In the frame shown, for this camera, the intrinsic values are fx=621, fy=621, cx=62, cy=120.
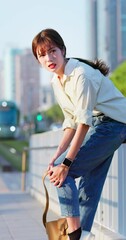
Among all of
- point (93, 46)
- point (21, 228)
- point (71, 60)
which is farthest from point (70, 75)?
point (93, 46)

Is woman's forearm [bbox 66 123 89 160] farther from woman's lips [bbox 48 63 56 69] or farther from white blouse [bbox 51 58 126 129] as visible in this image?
woman's lips [bbox 48 63 56 69]

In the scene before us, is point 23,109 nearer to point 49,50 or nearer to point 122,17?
point 122,17

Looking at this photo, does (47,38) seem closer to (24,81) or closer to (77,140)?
(77,140)

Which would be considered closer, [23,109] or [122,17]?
[122,17]

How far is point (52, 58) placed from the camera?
3.73m

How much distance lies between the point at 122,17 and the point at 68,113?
9867cm

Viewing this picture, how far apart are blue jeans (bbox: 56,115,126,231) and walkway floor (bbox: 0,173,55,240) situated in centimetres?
226

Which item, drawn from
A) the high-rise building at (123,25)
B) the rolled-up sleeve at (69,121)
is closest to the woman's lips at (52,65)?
the rolled-up sleeve at (69,121)

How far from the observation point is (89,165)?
3.73 meters

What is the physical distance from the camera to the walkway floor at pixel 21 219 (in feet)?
21.3

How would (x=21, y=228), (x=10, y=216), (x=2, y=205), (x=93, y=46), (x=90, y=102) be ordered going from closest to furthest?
(x=90, y=102) < (x=21, y=228) < (x=10, y=216) < (x=2, y=205) < (x=93, y=46)

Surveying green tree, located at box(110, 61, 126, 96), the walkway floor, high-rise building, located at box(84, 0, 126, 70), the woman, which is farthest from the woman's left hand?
high-rise building, located at box(84, 0, 126, 70)

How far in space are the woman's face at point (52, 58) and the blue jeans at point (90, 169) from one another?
1.36 feet

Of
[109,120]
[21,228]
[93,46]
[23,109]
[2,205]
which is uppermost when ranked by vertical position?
[109,120]
